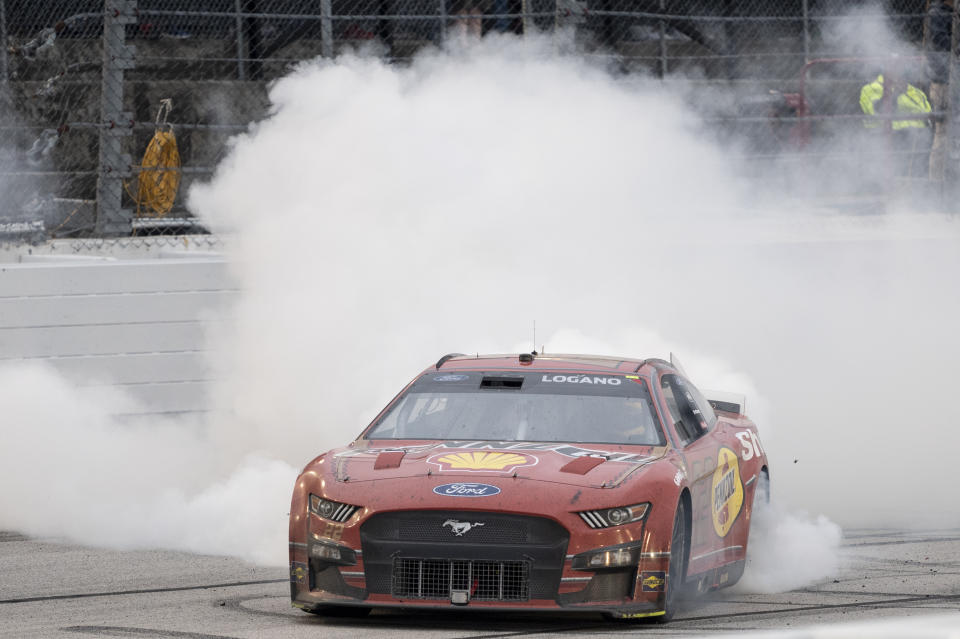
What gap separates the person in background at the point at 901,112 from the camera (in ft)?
44.1

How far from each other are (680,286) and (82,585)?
21.5ft

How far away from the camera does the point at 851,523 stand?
9750 millimetres

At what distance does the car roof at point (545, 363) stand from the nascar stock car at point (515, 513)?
29 centimetres

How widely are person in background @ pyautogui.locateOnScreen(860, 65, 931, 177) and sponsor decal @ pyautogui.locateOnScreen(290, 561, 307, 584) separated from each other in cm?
864

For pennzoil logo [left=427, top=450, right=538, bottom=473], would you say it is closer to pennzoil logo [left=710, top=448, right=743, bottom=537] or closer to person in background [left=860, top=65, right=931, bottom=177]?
pennzoil logo [left=710, top=448, right=743, bottom=537]

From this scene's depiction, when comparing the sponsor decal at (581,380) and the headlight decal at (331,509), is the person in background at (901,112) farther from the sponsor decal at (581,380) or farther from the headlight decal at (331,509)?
the headlight decal at (331,509)

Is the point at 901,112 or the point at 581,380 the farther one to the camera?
the point at 901,112

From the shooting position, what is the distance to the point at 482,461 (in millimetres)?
6352

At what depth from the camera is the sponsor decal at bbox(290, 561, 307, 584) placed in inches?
242

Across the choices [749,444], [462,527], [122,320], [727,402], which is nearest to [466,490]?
[462,527]

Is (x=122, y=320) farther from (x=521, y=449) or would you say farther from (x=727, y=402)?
(x=521, y=449)

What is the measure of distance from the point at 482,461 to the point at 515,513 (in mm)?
465

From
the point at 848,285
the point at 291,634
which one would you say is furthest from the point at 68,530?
the point at 848,285

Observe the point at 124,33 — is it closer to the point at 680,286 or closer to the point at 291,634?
the point at 680,286
